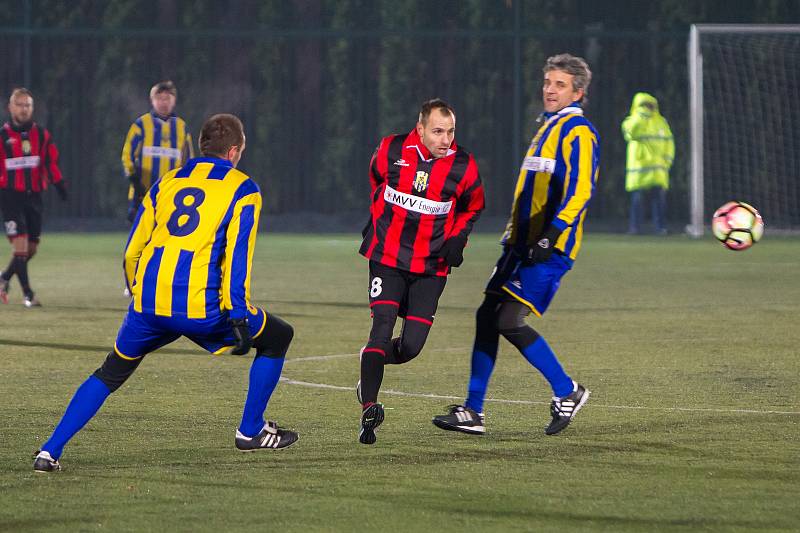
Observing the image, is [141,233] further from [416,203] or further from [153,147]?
[153,147]

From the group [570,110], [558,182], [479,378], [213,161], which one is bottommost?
[479,378]

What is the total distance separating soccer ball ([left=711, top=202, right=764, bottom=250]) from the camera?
10656 mm

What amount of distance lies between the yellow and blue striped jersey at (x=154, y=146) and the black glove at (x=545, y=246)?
7833mm

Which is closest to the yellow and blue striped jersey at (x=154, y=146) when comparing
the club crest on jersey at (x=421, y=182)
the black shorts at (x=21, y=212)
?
the black shorts at (x=21, y=212)

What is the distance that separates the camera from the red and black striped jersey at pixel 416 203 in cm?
702

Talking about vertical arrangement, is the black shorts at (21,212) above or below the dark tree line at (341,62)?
below

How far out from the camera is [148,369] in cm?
944

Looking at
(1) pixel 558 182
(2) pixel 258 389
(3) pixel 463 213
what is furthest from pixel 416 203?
(2) pixel 258 389

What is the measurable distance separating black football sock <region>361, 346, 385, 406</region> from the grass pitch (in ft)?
0.76

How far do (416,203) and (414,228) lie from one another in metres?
0.11

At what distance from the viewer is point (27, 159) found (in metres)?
13.8

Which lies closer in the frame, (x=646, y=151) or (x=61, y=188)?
(x=61, y=188)

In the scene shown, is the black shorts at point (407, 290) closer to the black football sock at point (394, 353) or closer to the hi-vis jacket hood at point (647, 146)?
the black football sock at point (394, 353)

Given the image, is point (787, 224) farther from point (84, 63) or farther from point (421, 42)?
point (84, 63)
